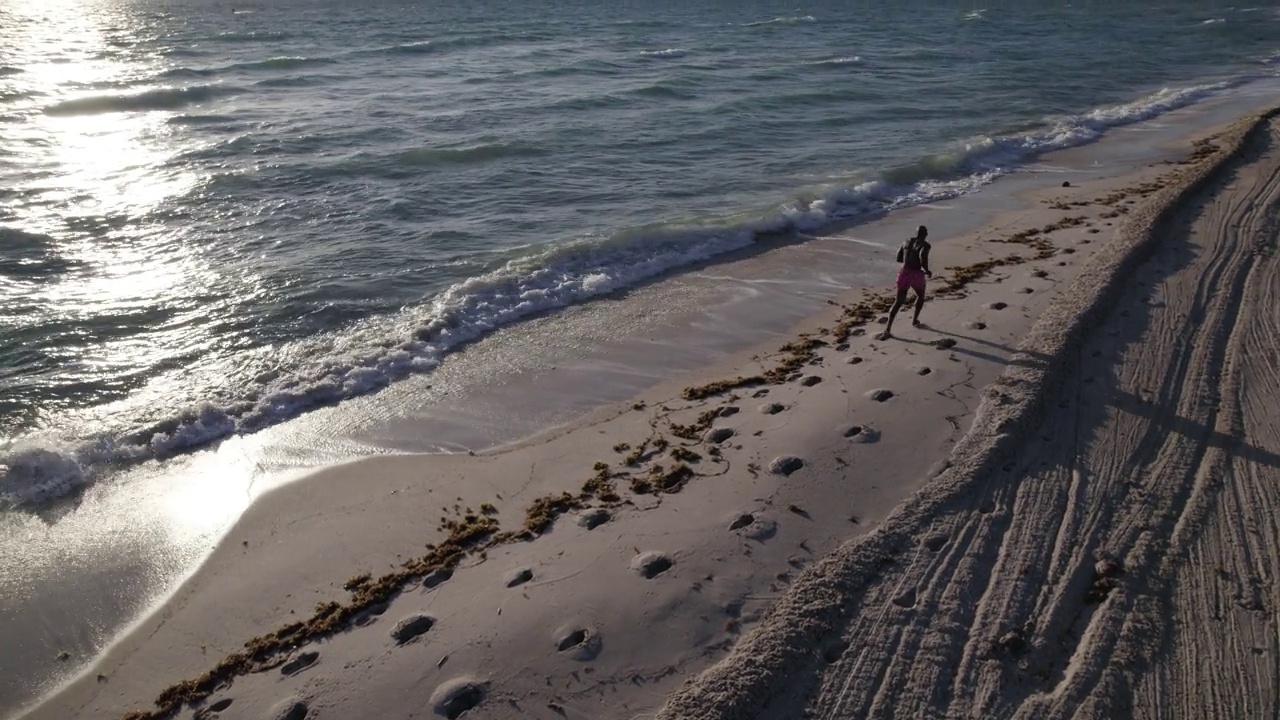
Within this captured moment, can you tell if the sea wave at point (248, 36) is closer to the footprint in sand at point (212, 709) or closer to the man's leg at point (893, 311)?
the man's leg at point (893, 311)

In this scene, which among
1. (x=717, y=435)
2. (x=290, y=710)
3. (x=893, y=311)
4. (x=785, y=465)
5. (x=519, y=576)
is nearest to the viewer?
(x=290, y=710)

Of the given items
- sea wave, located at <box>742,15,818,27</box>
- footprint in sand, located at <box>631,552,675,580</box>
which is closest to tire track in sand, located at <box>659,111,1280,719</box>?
footprint in sand, located at <box>631,552,675,580</box>

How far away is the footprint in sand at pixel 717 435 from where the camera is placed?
7.60 m

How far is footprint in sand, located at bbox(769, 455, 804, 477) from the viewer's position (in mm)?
6812

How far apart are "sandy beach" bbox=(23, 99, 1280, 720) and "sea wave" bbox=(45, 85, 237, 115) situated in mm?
21546

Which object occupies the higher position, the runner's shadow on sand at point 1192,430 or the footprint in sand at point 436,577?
the runner's shadow on sand at point 1192,430

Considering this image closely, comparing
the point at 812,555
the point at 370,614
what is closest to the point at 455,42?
the point at 370,614

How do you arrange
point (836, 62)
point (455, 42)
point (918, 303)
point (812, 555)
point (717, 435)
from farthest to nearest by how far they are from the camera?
point (455, 42)
point (836, 62)
point (918, 303)
point (717, 435)
point (812, 555)

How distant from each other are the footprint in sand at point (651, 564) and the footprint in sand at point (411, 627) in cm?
143

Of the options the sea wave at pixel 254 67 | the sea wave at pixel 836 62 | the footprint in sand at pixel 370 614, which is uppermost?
the sea wave at pixel 254 67

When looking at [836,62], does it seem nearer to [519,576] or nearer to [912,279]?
[912,279]

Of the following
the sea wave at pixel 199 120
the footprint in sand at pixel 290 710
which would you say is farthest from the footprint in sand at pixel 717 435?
the sea wave at pixel 199 120

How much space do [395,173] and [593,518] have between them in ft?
43.3

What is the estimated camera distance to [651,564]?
19.3 ft
